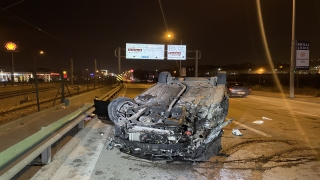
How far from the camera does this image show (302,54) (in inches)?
918

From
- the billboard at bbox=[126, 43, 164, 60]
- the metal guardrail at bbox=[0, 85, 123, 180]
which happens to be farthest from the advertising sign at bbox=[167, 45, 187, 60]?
the metal guardrail at bbox=[0, 85, 123, 180]

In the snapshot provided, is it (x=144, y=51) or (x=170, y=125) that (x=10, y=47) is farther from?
Answer: (x=170, y=125)

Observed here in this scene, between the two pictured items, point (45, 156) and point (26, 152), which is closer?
point (26, 152)

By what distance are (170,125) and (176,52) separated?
31.9 m

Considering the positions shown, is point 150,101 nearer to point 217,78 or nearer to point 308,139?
point 217,78

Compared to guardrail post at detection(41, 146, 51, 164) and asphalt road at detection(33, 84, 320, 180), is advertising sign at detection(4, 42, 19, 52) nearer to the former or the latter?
asphalt road at detection(33, 84, 320, 180)

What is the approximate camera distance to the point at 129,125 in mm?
5312

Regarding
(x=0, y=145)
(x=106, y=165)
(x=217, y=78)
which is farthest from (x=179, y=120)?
(x=0, y=145)

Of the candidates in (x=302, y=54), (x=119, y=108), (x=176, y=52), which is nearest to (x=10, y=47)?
(x=176, y=52)

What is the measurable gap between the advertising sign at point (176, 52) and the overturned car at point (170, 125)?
29.4 meters

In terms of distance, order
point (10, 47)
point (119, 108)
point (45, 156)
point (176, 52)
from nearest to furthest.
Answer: point (45, 156)
point (119, 108)
point (10, 47)
point (176, 52)

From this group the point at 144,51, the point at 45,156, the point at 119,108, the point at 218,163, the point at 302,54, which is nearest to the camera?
the point at 45,156

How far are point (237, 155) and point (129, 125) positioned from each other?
95.4 inches

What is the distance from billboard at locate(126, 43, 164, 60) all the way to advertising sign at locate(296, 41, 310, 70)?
1729cm
